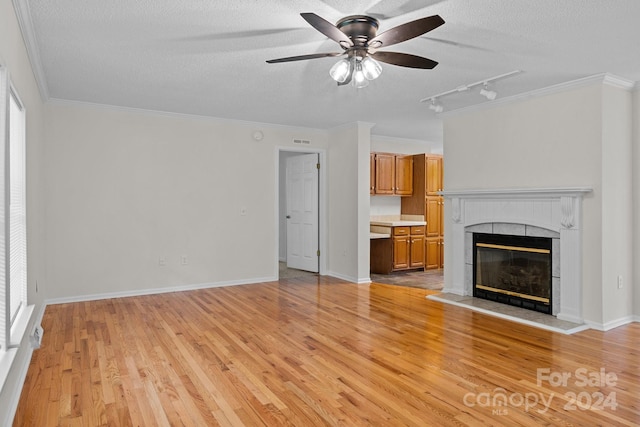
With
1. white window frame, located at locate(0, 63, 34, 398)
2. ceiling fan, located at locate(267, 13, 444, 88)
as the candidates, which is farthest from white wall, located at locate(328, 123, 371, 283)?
white window frame, located at locate(0, 63, 34, 398)

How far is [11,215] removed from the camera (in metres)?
2.89

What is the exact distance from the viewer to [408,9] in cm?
277

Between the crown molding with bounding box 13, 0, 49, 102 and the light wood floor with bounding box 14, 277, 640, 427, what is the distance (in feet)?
7.95

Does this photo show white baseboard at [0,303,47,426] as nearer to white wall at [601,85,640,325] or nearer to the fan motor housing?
the fan motor housing

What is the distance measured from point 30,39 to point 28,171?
109cm

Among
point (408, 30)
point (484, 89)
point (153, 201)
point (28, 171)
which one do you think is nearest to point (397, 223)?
point (484, 89)

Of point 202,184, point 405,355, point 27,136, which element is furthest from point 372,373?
point 202,184

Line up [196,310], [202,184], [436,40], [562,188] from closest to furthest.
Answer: [436,40] → [562,188] → [196,310] → [202,184]

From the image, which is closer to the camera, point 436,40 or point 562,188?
point 436,40

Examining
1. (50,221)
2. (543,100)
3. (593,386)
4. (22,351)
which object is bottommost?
(593,386)

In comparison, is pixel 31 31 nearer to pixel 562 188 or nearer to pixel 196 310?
pixel 196 310

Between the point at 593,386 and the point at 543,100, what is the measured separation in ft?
9.87

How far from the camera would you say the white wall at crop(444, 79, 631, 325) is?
4.17 metres

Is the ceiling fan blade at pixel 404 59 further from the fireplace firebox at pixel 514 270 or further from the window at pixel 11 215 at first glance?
the fireplace firebox at pixel 514 270
